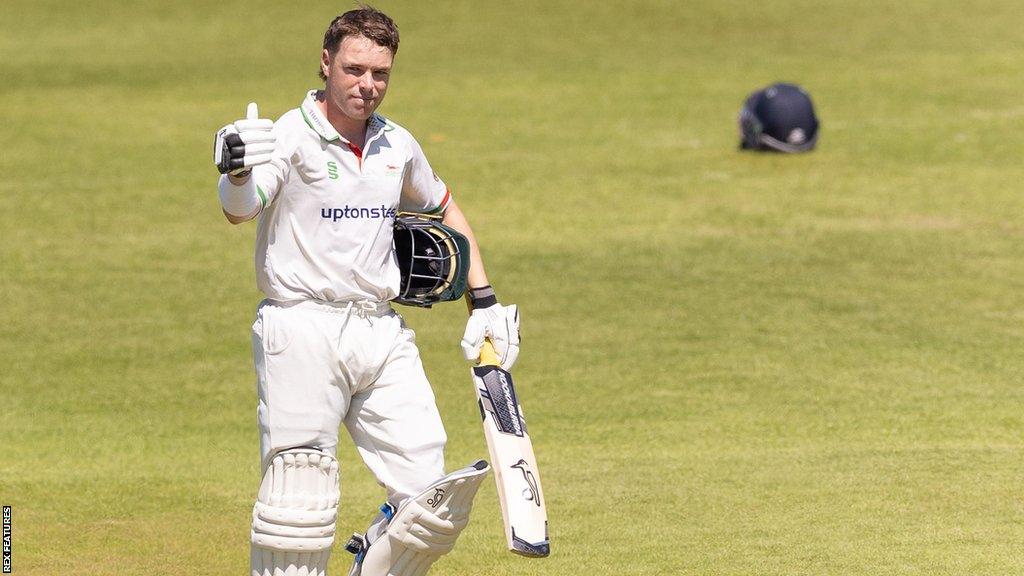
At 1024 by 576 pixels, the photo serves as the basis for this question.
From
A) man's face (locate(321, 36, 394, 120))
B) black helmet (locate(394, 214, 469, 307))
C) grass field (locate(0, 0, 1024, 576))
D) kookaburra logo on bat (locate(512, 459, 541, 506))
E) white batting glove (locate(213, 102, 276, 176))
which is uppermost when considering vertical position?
man's face (locate(321, 36, 394, 120))

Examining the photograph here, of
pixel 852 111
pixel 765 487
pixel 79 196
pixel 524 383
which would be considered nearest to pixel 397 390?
pixel 765 487

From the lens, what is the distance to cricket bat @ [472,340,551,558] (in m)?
5.75

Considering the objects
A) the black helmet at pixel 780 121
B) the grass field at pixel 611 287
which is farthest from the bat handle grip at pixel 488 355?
the black helmet at pixel 780 121

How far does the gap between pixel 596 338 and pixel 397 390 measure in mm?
5298

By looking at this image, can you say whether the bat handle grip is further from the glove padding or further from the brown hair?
the brown hair

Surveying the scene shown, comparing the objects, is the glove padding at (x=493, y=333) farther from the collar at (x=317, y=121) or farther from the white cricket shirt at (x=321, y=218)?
the collar at (x=317, y=121)

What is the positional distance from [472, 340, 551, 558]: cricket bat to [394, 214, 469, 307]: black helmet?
29 cm

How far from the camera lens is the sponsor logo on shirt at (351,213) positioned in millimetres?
5844

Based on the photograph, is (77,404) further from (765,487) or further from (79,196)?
(79,196)

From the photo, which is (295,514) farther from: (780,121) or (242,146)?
(780,121)

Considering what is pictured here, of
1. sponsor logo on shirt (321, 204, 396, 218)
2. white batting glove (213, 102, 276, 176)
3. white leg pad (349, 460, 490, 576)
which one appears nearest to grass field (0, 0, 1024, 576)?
white leg pad (349, 460, 490, 576)

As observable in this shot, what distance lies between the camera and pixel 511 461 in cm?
595

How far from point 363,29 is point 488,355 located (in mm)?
1369

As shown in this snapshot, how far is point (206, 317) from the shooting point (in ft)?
38.3
